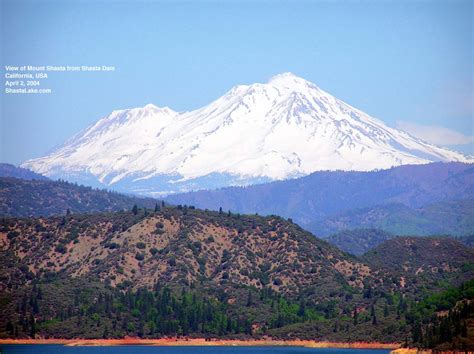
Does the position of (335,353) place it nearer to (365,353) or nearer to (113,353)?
(365,353)

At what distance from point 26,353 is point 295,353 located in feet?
126

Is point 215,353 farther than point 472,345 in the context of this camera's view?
Yes

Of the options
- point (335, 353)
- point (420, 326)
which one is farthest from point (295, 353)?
point (420, 326)

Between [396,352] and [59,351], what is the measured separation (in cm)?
4890

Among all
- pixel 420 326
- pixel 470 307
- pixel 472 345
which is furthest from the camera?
pixel 420 326

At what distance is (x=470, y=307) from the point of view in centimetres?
17900

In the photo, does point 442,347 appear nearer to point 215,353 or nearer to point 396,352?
point 396,352

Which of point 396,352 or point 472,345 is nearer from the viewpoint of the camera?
point 472,345

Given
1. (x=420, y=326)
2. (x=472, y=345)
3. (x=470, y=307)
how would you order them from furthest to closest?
(x=420, y=326) < (x=470, y=307) < (x=472, y=345)

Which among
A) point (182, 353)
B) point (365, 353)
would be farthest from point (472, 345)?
point (182, 353)

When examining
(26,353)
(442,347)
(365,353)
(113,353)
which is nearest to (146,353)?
(113,353)

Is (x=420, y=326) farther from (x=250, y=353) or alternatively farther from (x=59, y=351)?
(x=59, y=351)

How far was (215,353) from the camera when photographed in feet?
653

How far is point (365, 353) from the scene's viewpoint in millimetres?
199250
